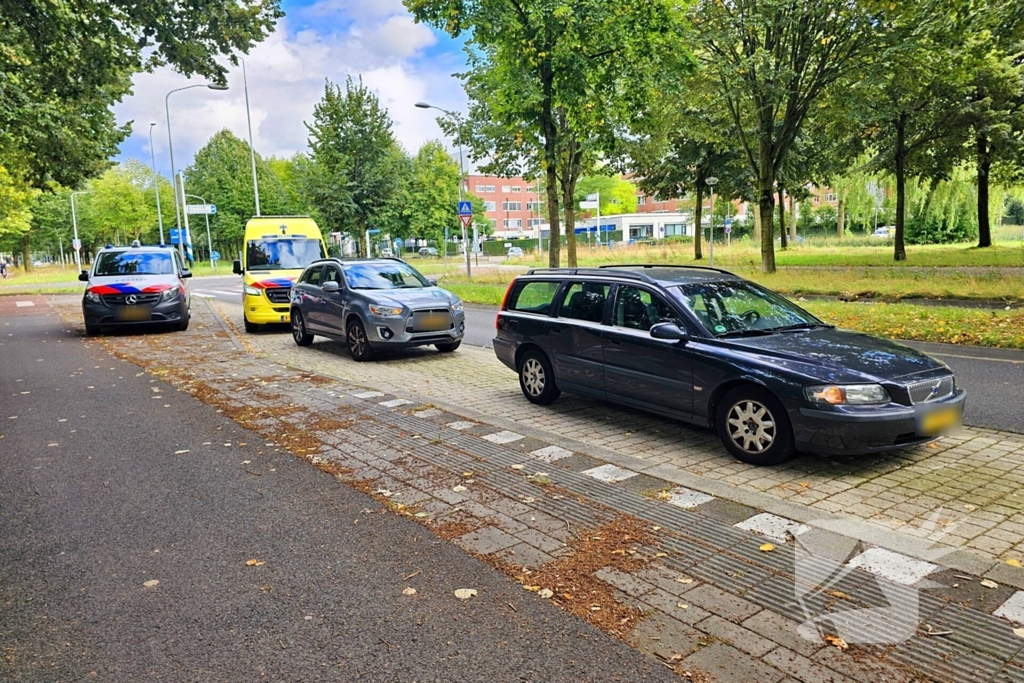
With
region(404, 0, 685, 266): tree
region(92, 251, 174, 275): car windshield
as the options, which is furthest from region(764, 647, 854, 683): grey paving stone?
region(92, 251, 174, 275): car windshield

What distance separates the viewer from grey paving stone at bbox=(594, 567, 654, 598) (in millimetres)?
3568

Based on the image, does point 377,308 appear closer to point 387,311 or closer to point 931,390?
point 387,311

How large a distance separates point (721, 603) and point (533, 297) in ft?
16.2

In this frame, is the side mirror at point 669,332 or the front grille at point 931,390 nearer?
the front grille at point 931,390

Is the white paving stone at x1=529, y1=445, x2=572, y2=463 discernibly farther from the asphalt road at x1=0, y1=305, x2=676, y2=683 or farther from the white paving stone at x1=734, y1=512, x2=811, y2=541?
the white paving stone at x1=734, y1=512, x2=811, y2=541

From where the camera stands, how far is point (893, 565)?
3764mm

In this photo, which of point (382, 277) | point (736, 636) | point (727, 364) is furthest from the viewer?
point (382, 277)

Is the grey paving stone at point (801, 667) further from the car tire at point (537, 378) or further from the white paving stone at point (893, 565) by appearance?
the car tire at point (537, 378)

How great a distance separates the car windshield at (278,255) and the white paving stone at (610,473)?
12.3 meters

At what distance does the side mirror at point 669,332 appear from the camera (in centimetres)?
596

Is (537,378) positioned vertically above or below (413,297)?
below

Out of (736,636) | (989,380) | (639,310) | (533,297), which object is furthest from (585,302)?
(989,380)

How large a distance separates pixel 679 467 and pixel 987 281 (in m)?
15.2

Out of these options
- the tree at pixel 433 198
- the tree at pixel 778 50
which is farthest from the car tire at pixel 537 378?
the tree at pixel 433 198
